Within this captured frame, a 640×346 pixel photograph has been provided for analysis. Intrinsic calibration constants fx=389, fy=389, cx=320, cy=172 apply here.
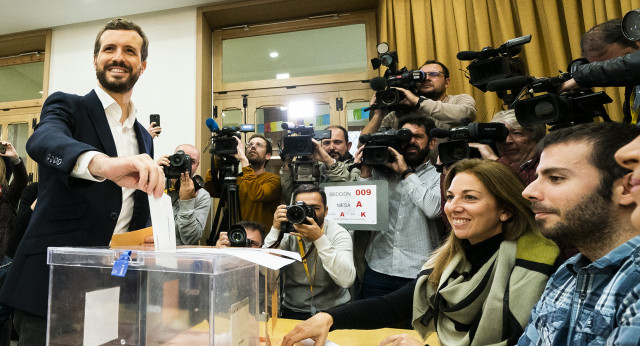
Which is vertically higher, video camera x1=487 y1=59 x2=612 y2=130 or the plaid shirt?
video camera x1=487 y1=59 x2=612 y2=130

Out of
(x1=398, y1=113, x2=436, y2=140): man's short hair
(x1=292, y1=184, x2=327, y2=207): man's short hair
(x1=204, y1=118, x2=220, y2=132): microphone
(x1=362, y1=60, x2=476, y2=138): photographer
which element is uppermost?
(x1=362, y1=60, x2=476, y2=138): photographer

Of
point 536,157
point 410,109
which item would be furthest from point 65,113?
point 410,109

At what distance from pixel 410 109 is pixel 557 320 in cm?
165

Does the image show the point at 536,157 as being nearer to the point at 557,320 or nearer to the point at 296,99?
the point at 557,320

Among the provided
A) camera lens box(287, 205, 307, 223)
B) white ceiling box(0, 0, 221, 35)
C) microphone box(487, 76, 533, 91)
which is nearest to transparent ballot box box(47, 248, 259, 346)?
camera lens box(287, 205, 307, 223)

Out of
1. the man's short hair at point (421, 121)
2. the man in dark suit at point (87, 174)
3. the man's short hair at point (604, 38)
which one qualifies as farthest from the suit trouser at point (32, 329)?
the man's short hair at point (604, 38)

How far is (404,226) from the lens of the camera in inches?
78.7

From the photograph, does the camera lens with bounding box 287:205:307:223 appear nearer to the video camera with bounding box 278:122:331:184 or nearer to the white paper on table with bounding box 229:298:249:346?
the video camera with bounding box 278:122:331:184

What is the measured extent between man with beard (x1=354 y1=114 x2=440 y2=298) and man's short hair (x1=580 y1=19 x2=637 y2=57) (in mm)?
827

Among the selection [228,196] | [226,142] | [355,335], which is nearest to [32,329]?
[355,335]

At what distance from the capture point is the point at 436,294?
1.21 metres

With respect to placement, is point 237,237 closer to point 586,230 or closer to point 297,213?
point 297,213

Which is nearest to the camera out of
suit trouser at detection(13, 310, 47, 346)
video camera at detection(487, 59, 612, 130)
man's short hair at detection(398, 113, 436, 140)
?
suit trouser at detection(13, 310, 47, 346)

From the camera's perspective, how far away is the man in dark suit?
734 mm
